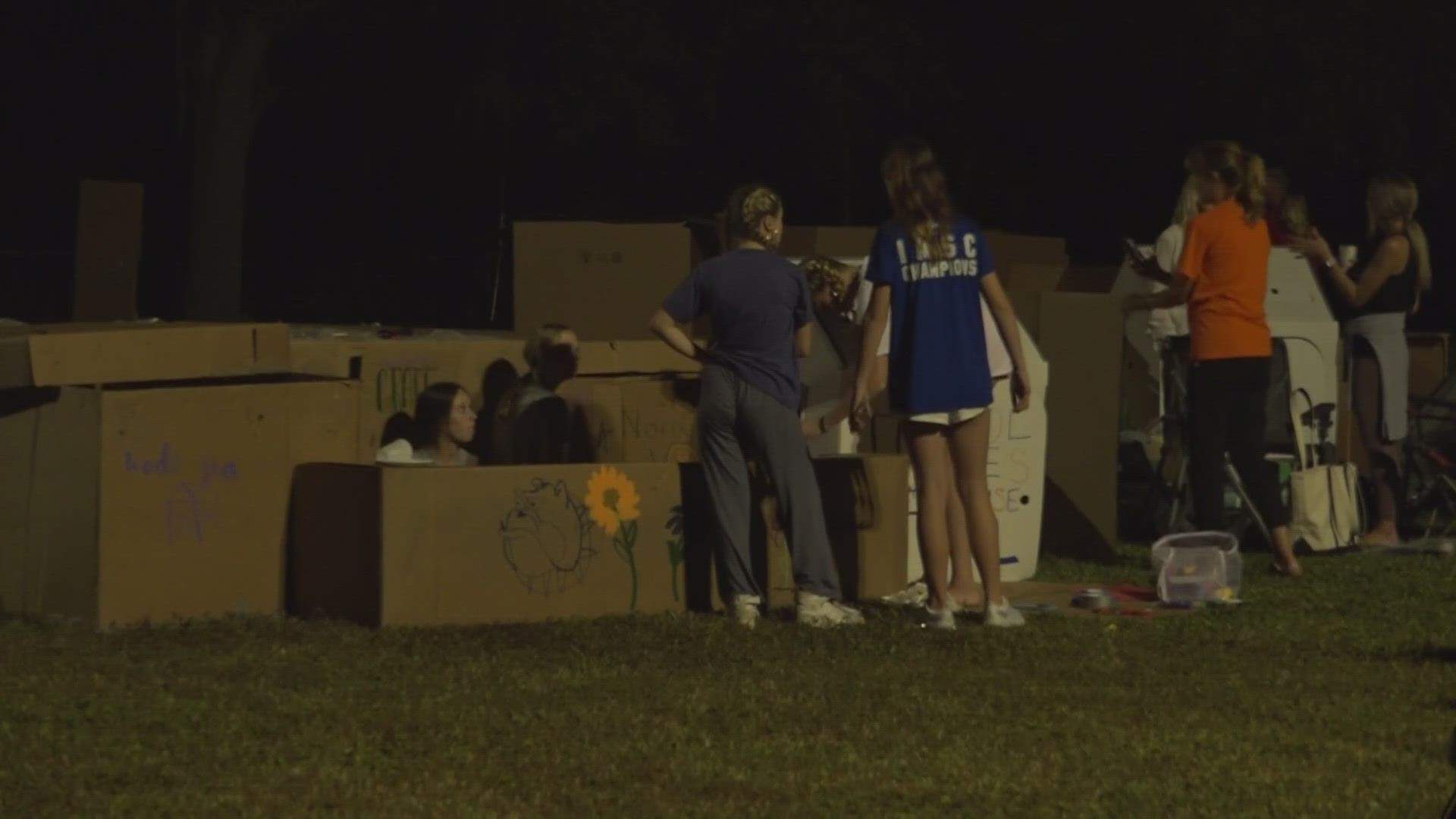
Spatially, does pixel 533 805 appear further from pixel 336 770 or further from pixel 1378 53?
pixel 1378 53

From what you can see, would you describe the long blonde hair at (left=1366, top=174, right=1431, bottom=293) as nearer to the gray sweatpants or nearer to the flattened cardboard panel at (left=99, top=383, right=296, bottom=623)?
the gray sweatpants

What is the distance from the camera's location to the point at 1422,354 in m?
13.7

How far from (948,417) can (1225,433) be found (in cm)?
192

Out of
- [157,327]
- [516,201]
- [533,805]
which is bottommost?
[533,805]

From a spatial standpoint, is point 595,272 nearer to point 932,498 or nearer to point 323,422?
point 323,422

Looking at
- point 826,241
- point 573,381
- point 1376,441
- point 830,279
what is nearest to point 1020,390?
point 830,279

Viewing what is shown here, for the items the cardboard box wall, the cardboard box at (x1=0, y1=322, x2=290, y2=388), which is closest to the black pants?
the cardboard box wall

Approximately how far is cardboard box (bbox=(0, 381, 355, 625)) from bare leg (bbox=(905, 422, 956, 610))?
2007 mm

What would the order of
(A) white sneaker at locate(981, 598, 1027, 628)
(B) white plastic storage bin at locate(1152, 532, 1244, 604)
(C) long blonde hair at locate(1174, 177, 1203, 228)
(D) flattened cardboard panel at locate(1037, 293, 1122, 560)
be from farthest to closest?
(D) flattened cardboard panel at locate(1037, 293, 1122, 560) → (C) long blonde hair at locate(1174, 177, 1203, 228) → (B) white plastic storage bin at locate(1152, 532, 1244, 604) → (A) white sneaker at locate(981, 598, 1027, 628)

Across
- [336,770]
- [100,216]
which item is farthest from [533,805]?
[100,216]

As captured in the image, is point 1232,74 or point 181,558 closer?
point 181,558

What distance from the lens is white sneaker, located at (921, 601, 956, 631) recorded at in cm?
787

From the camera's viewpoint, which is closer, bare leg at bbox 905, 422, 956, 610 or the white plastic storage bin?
bare leg at bbox 905, 422, 956, 610

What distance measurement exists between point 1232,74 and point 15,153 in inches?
531
